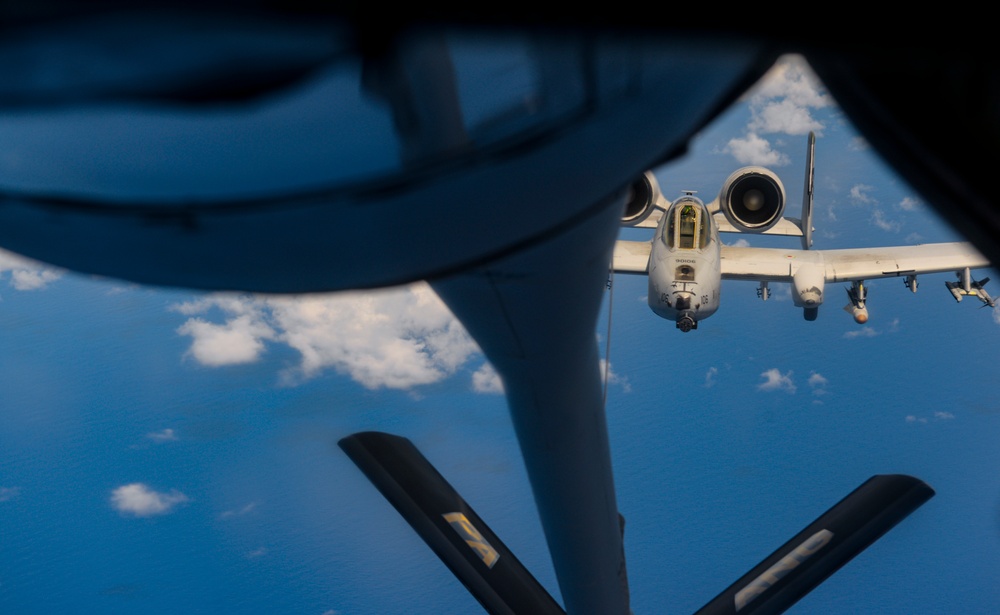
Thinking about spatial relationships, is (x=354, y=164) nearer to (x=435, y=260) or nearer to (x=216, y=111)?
(x=216, y=111)

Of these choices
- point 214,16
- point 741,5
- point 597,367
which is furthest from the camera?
point 597,367

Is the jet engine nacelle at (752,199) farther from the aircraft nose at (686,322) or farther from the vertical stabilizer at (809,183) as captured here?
the vertical stabilizer at (809,183)

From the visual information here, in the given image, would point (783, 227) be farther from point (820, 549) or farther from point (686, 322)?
point (820, 549)

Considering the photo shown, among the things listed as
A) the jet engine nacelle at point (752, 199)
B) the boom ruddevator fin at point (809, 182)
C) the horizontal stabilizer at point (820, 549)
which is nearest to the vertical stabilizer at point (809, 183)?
the boom ruddevator fin at point (809, 182)

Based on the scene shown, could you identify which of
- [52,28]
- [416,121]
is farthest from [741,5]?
[52,28]

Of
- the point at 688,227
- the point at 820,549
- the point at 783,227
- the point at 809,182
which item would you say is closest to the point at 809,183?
the point at 809,182

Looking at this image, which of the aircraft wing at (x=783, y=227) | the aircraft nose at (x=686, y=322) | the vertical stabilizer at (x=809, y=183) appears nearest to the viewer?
the aircraft nose at (x=686, y=322)

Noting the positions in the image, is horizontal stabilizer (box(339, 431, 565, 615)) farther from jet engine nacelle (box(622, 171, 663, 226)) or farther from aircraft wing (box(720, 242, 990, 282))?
aircraft wing (box(720, 242, 990, 282))
